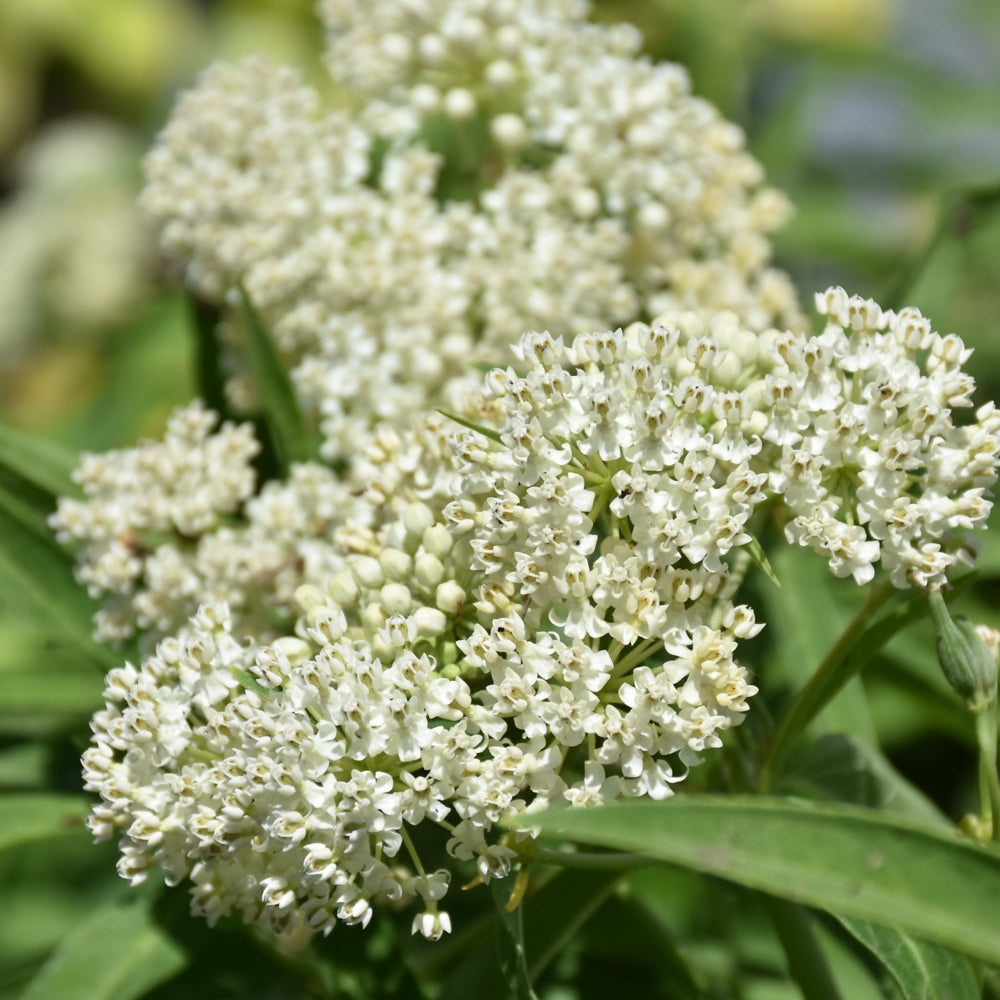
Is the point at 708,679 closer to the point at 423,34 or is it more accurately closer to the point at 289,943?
the point at 289,943

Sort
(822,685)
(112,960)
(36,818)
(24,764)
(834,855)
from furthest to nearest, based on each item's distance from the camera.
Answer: (24,764) → (36,818) → (112,960) → (822,685) → (834,855)

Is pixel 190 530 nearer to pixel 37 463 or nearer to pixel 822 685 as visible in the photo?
pixel 37 463

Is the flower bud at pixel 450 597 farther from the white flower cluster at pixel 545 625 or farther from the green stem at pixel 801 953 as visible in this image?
the green stem at pixel 801 953

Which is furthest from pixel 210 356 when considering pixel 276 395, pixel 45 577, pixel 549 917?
pixel 549 917

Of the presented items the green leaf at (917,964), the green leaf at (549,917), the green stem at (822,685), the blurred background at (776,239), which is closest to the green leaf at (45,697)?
the blurred background at (776,239)

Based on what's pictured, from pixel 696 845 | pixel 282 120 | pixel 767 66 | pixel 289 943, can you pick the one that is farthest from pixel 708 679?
pixel 767 66

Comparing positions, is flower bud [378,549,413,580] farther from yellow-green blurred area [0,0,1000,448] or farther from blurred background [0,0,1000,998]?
yellow-green blurred area [0,0,1000,448]

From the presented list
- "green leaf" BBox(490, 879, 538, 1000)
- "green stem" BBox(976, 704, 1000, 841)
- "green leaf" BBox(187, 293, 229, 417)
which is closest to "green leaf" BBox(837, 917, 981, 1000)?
"green stem" BBox(976, 704, 1000, 841)

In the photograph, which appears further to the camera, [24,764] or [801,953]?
[24,764]
